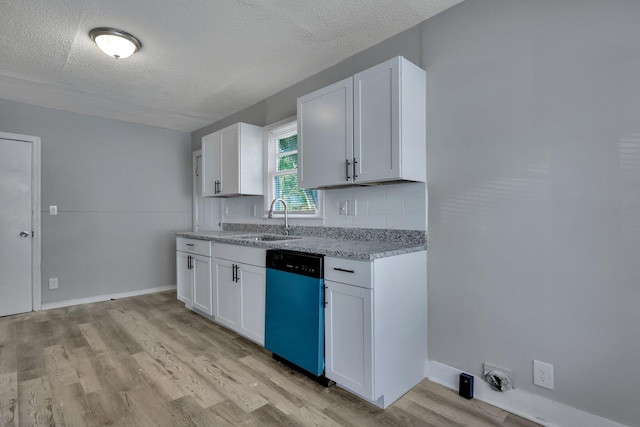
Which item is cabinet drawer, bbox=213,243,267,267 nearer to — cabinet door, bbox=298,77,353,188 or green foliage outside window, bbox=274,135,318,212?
cabinet door, bbox=298,77,353,188

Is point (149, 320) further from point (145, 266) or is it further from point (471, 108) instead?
point (471, 108)

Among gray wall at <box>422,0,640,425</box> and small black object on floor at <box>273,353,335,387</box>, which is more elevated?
gray wall at <box>422,0,640,425</box>

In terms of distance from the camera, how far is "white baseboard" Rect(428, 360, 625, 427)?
1620 millimetres

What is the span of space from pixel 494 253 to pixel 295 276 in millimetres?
1266

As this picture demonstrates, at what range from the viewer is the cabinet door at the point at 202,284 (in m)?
3.31

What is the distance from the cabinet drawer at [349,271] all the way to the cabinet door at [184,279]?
89.2 inches

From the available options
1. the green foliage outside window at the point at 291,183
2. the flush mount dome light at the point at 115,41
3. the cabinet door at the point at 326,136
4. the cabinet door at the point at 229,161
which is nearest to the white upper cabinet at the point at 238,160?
the cabinet door at the point at 229,161

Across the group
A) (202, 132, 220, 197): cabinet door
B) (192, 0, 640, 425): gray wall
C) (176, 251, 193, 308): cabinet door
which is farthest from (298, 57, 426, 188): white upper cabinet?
(176, 251, 193, 308): cabinet door

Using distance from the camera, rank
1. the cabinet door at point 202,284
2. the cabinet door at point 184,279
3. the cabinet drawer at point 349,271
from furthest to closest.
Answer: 1. the cabinet door at point 184,279
2. the cabinet door at point 202,284
3. the cabinet drawer at point 349,271

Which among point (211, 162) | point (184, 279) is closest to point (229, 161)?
point (211, 162)

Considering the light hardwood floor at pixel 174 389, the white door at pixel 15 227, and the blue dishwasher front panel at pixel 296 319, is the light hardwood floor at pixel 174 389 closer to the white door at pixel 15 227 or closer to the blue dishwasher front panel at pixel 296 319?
the blue dishwasher front panel at pixel 296 319

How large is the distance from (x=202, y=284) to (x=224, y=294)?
515 millimetres

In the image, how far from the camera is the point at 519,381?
1.83 m

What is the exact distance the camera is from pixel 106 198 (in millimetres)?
4332
